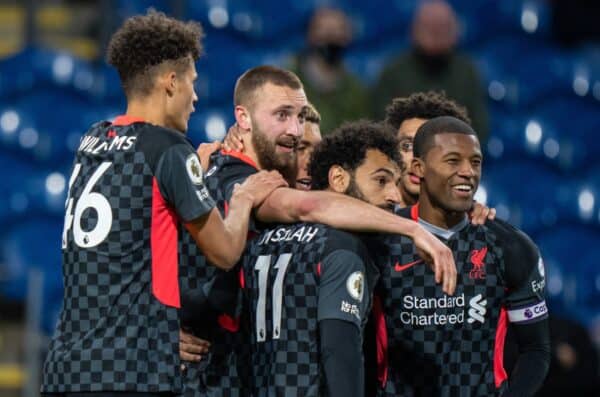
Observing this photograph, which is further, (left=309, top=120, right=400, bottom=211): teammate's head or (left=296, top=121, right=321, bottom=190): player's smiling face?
(left=296, top=121, right=321, bottom=190): player's smiling face

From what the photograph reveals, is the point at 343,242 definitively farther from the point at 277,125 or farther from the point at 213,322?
the point at 277,125

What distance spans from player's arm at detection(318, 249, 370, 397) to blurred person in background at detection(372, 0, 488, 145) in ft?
13.2

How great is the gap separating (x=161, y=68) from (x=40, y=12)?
5.70m

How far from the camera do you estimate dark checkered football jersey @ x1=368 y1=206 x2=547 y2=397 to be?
14.6 ft

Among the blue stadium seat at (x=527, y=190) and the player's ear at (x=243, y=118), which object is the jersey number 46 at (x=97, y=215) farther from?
the blue stadium seat at (x=527, y=190)

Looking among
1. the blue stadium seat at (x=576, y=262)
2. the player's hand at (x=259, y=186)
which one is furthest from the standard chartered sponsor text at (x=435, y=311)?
the blue stadium seat at (x=576, y=262)

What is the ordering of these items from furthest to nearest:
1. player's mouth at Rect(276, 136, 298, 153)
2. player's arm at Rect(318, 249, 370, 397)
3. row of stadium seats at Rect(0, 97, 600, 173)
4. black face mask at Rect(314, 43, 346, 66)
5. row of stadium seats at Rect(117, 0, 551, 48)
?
row of stadium seats at Rect(117, 0, 551, 48) < row of stadium seats at Rect(0, 97, 600, 173) < black face mask at Rect(314, 43, 346, 66) < player's mouth at Rect(276, 136, 298, 153) < player's arm at Rect(318, 249, 370, 397)

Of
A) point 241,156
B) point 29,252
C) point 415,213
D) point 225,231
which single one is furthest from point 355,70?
point 225,231

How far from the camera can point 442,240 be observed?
15.0 feet

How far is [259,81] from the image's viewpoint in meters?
5.07

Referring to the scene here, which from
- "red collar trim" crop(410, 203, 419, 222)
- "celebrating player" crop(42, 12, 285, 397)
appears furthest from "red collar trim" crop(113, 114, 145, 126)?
"red collar trim" crop(410, 203, 419, 222)

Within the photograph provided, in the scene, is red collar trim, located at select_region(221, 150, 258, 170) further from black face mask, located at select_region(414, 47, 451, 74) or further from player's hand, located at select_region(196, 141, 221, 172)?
black face mask, located at select_region(414, 47, 451, 74)

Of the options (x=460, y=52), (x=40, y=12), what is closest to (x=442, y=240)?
(x=460, y=52)

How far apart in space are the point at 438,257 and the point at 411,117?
57.9 inches
